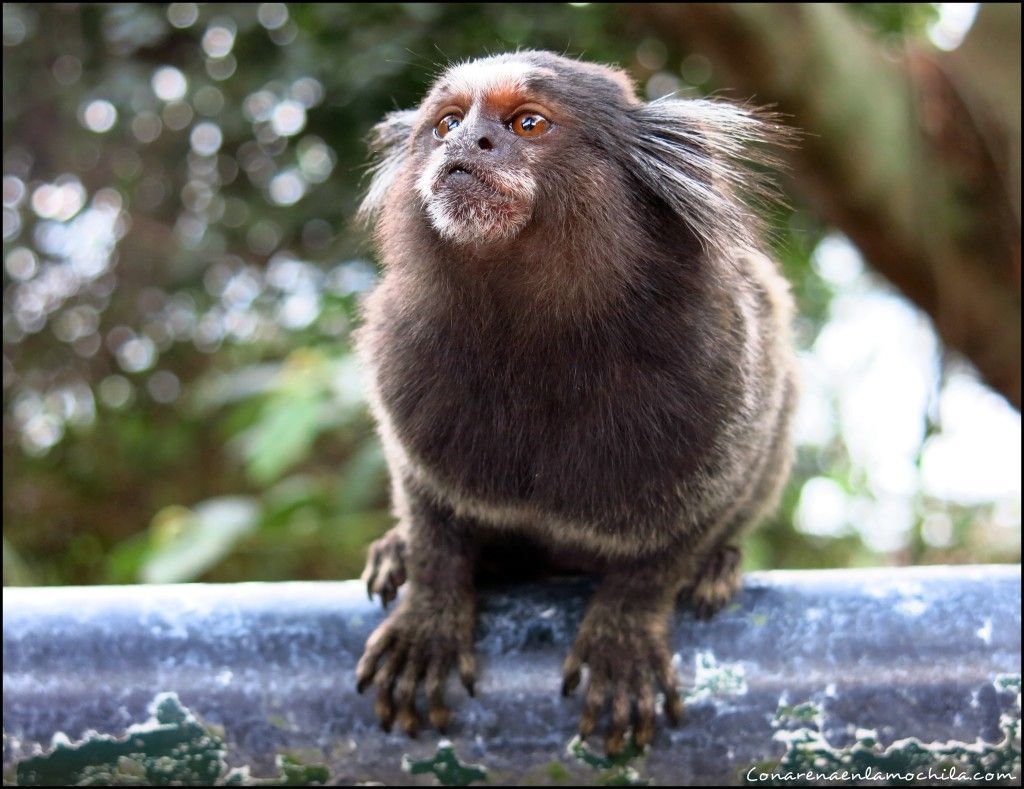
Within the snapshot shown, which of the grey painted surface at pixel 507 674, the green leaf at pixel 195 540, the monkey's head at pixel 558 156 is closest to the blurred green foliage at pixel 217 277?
the green leaf at pixel 195 540

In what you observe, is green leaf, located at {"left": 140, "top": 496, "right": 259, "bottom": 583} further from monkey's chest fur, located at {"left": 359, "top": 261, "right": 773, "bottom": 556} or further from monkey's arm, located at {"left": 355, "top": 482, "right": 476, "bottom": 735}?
monkey's chest fur, located at {"left": 359, "top": 261, "right": 773, "bottom": 556}

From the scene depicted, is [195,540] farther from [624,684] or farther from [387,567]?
[624,684]

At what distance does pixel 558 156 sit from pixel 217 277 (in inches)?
A: 113

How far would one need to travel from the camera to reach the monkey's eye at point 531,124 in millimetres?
1647

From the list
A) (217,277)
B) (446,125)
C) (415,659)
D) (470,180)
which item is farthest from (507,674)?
(217,277)

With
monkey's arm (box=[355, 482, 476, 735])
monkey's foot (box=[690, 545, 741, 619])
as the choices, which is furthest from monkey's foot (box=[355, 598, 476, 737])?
monkey's foot (box=[690, 545, 741, 619])

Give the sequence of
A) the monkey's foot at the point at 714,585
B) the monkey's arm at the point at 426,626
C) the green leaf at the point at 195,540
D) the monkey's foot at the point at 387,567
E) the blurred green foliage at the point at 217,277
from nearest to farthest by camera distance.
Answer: the monkey's arm at the point at 426,626 < the monkey's foot at the point at 714,585 < the monkey's foot at the point at 387,567 < the green leaf at the point at 195,540 < the blurred green foliage at the point at 217,277

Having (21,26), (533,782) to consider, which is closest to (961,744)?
(533,782)

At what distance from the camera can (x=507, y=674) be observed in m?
1.65

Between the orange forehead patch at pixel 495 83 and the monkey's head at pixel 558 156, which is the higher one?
the orange forehead patch at pixel 495 83

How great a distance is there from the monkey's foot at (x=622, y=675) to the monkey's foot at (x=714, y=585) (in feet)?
0.24

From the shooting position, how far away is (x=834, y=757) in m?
1.54

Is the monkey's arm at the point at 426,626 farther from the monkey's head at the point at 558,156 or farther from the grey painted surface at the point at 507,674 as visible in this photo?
the monkey's head at the point at 558,156

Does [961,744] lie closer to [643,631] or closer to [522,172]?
[643,631]
